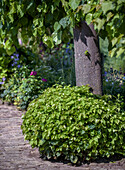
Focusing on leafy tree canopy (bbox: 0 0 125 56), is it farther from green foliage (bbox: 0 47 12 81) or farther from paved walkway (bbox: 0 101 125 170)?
paved walkway (bbox: 0 101 125 170)

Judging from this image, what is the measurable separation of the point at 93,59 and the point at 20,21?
1351 mm

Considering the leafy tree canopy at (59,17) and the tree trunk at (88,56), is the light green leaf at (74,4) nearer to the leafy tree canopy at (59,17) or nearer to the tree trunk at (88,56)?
the leafy tree canopy at (59,17)

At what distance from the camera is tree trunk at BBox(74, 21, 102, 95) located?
348cm

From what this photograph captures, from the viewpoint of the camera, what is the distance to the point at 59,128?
9.95ft

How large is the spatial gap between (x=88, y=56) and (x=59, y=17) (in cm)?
70

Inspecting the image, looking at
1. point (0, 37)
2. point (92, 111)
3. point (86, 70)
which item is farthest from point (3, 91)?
point (92, 111)

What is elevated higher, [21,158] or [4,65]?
[4,65]

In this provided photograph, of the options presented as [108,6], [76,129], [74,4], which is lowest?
[76,129]

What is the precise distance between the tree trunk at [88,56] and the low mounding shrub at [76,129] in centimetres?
40

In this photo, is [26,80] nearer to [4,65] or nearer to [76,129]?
[4,65]

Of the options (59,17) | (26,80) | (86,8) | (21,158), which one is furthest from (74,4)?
(26,80)

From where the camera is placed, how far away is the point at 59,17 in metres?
3.67

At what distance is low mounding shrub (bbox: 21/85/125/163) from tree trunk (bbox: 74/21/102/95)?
40cm

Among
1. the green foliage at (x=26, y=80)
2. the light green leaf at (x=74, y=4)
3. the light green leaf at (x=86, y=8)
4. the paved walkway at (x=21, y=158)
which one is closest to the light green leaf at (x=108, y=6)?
the light green leaf at (x=86, y=8)
